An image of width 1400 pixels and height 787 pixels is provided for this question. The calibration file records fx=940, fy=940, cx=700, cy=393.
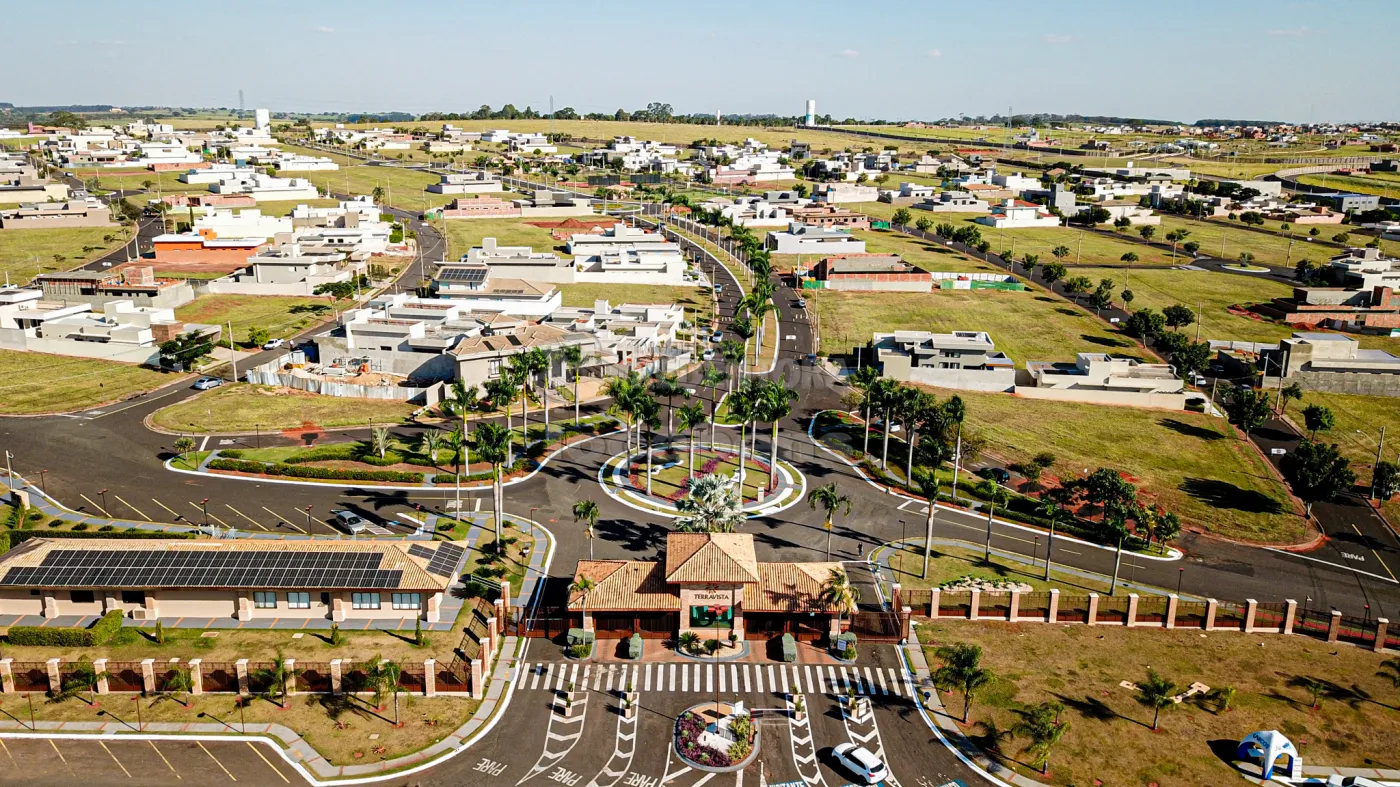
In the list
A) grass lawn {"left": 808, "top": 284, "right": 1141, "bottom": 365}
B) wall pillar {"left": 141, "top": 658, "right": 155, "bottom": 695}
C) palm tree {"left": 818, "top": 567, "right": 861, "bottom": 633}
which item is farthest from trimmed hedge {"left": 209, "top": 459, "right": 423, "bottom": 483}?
grass lawn {"left": 808, "top": 284, "right": 1141, "bottom": 365}

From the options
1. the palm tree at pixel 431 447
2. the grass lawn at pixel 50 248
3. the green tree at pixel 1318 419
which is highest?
the grass lawn at pixel 50 248

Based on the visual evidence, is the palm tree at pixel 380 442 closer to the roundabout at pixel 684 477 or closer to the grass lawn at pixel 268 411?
the grass lawn at pixel 268 411

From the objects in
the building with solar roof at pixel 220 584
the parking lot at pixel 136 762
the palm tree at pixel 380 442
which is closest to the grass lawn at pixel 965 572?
the building with solar roof at pixel 220 584

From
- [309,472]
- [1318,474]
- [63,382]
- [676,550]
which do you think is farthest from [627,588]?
[63,382]

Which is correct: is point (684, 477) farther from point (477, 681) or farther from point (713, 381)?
point (477, 681)

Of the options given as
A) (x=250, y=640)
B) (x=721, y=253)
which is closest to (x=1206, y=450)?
(x=250, y=640)

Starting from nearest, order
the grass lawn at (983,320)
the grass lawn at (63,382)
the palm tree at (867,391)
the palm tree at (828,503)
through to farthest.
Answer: the palm tree at (828,503)
the palm tree at (867,391)
the grass lawn at (63,382)
the grass lawn at (983,320)
